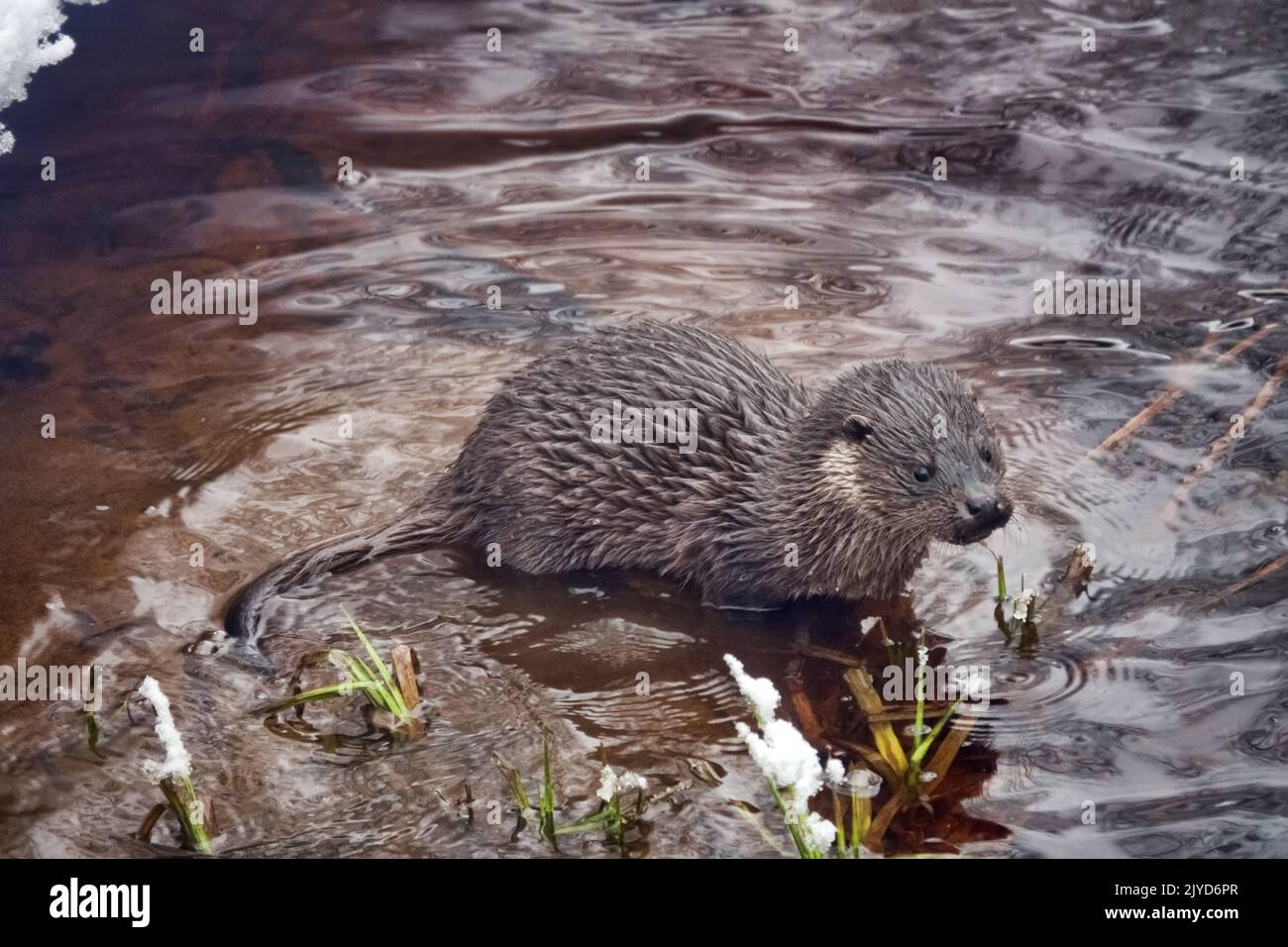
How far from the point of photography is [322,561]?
197 inches

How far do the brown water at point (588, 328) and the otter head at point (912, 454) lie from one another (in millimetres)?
410

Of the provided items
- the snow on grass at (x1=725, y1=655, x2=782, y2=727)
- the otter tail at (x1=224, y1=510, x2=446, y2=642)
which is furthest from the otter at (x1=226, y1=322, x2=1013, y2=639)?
the snow on grass at (x1=725, y1=655, x2=782, y2=727)

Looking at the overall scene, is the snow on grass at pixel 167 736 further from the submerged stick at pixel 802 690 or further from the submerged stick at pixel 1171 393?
the submerged stick at pixel 1171 393

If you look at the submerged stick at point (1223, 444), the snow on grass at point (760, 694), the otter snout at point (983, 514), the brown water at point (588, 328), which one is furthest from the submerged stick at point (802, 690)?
the submerged stick at point (1223, 444)

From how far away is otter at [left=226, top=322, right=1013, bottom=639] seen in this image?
15.7 ft

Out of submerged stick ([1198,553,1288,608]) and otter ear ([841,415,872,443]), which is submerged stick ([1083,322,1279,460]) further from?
otter ear ([841,415,872,443])

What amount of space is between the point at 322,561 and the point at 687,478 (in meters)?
1.30

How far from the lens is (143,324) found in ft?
22.1

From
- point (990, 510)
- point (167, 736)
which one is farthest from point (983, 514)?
point (167, 736)

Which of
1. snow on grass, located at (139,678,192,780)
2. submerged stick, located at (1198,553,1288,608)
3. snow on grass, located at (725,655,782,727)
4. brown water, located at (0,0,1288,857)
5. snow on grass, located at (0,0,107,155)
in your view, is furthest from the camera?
snow on grass, located at (0,0,107,155)

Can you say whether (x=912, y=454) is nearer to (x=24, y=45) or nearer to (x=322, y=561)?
(x=322, y=561)

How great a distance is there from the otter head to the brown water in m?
0.41

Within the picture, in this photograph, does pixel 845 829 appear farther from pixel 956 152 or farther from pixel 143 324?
pixel 956 152

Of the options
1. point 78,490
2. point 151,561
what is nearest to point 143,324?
point 78,490
